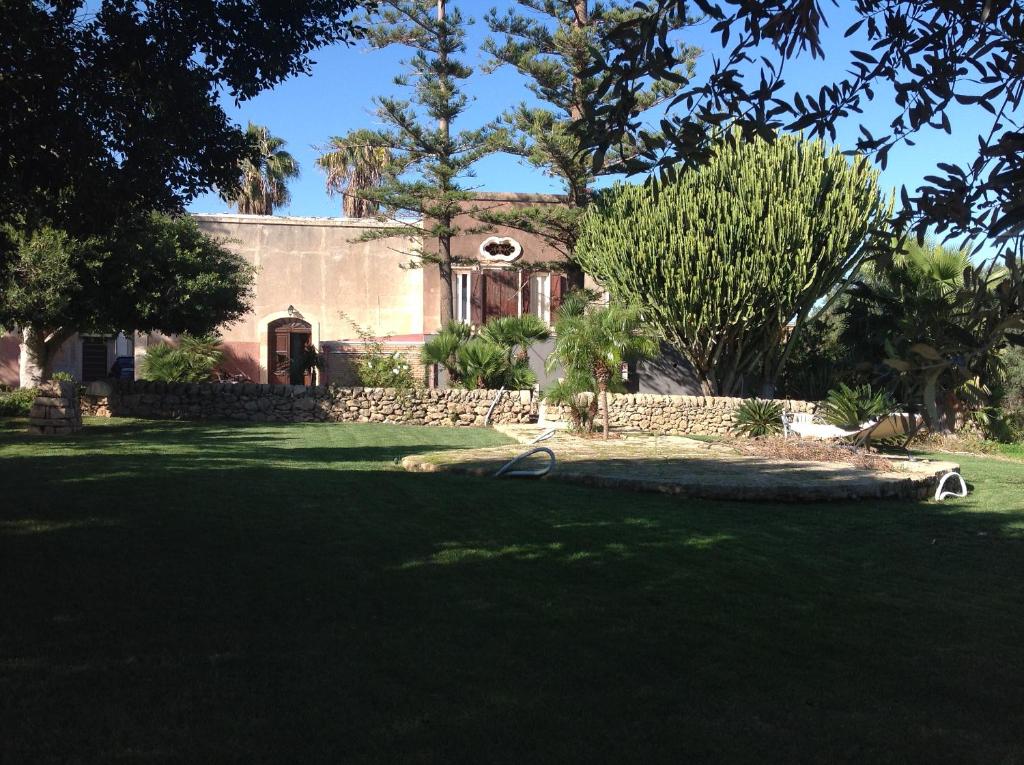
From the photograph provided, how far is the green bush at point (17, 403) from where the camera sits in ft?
68.1

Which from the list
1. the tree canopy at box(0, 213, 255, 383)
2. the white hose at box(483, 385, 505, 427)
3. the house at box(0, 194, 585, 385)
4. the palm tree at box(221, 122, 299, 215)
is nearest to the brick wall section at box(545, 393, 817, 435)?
the white hose at box(483, 385, 505, 427)

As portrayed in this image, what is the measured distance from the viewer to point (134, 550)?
600cm

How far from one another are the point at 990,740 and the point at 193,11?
7.53 m

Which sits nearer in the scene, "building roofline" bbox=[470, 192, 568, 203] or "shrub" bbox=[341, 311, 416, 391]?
"shrub" bbox=[341, 311, 416, 391]

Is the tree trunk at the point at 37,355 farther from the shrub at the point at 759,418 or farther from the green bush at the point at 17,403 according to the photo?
the shrub at the point at 759,418

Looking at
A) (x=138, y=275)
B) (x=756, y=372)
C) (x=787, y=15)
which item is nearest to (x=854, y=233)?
(x=756, y=372)

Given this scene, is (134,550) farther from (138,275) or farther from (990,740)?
(138,275)

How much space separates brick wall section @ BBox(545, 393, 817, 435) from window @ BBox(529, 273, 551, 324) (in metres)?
11.0

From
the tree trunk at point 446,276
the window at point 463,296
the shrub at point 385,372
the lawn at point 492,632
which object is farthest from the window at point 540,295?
the lawn at point 492,632

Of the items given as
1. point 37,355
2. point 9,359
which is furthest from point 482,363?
point 9,359

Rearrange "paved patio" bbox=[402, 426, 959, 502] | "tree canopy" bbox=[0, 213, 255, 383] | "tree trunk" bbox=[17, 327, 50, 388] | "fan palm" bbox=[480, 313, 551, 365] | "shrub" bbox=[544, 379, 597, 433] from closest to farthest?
"paved patio" bbox=[402, 426, 959, 502]
"tree canopy" bbox=[0, 213, 255, 383]
"shrub" bbox=[544, 379, 597, 433]
"tree trunk" bbox=[17, 327, 50, 388]
"fan palm" bbox=[480, 313, 551, 365]

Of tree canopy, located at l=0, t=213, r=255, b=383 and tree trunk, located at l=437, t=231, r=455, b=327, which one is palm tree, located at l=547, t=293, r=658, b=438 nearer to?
tree canopy, located at l=0, t=213, r=255, b=383

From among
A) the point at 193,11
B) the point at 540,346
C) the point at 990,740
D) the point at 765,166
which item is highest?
the point at 765,166

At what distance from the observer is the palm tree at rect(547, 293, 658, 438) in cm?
1750
